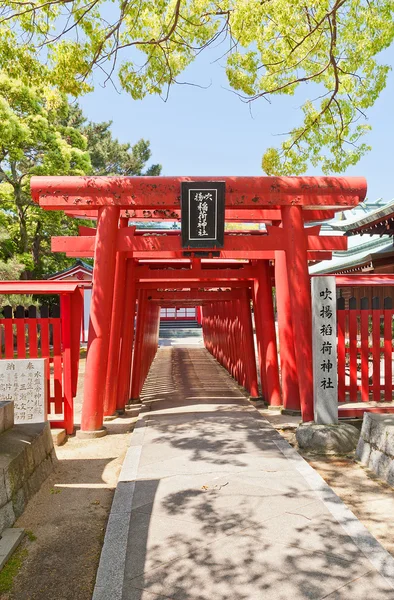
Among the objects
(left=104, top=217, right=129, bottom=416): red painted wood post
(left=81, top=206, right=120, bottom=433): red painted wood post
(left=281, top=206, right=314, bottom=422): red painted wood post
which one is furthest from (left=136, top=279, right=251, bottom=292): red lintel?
(left=281, top=206, right=314, bottom=422): red painted wood post

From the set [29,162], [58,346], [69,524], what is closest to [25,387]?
[58,346]

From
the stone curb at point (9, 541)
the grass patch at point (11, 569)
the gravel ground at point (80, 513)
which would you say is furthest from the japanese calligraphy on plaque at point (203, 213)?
the grass patch at point (11, 569)

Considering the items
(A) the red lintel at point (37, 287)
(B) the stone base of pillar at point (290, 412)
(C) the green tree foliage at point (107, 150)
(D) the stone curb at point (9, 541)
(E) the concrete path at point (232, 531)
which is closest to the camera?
(E) the concrete path at point (232, 531)

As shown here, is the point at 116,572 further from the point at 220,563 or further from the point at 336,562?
the point at 336,562

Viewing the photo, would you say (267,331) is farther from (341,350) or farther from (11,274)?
(11,274)

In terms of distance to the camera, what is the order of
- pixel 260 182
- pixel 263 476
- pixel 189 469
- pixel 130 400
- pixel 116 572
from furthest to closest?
pixel 130 400
pixel 260 182
pixel 189 469
pixel 263 476
pixel 116 572

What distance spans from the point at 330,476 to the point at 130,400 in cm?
683

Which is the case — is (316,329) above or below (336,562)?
above

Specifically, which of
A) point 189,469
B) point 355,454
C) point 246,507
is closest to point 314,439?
point 355,454

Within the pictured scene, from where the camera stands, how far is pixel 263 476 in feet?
16.8

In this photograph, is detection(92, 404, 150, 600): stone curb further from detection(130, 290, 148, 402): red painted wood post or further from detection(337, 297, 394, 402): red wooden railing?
detection(130, 290, 148, 402): red painted wood post

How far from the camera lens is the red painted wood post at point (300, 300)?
7.15 m

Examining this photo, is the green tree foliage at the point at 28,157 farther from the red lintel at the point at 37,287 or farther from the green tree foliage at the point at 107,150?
the green tree foliage at the point at 107,150

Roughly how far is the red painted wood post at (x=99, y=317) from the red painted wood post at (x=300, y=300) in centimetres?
267
